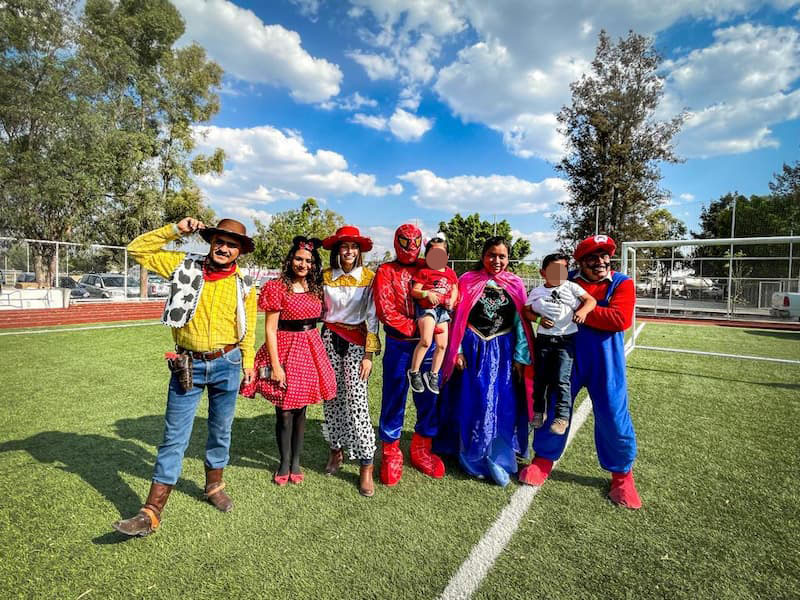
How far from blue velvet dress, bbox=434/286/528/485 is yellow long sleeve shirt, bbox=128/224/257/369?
1.66 metres

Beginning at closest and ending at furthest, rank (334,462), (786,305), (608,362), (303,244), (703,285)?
(608,362) → (303,244) → (334,462) → (786,305) → (703,285)

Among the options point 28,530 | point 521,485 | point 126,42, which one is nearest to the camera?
point 28,530

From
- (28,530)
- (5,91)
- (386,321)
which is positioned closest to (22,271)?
(5,91)

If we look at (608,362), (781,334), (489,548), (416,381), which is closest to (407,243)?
(416,381)

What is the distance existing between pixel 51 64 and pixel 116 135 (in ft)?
10.0

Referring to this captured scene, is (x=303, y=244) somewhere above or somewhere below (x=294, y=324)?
above

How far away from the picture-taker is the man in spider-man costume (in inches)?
113

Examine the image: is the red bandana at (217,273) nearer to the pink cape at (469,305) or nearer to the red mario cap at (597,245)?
the pink cape at (469,305)

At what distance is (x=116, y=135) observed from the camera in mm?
18109

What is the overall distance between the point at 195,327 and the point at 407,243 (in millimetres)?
1471

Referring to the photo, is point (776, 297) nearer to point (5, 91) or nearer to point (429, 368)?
point (429, 368)

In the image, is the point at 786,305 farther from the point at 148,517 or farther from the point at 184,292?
the point at 148,517

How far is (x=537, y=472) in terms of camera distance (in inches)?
124

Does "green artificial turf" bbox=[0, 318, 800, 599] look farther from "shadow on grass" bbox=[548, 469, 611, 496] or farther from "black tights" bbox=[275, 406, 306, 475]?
"black tights" bbox=[275, 406, 306, 475]
